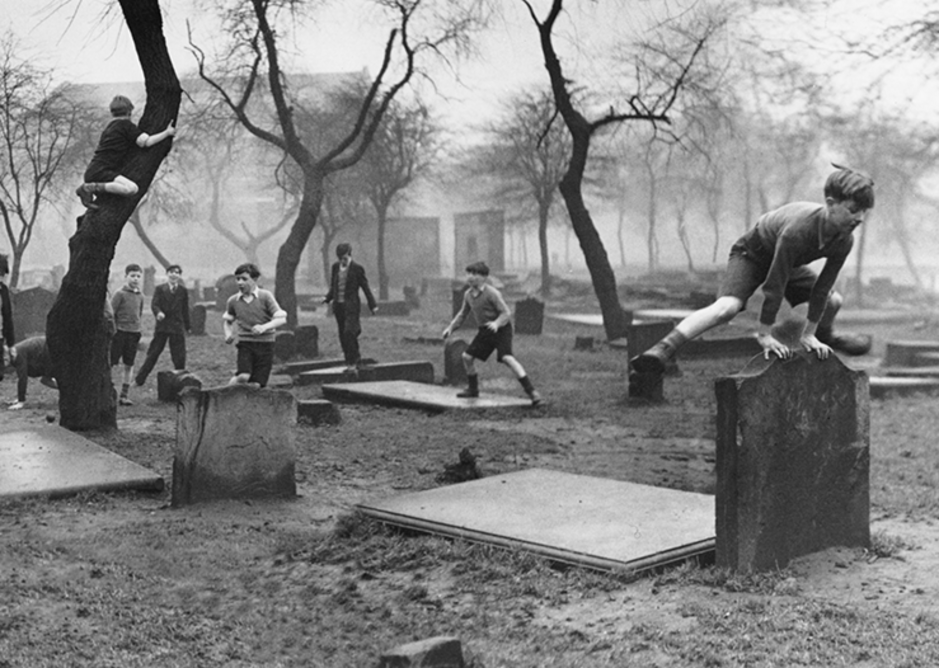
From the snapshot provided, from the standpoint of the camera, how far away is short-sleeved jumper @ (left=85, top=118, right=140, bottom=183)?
11344 millimetres

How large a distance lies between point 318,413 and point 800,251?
661 centimetres

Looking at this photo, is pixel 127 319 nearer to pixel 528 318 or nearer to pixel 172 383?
pixel 172 383

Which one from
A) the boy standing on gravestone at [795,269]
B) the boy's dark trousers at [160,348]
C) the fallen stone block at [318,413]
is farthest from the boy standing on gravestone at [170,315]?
the boy standing on gravestone at [795,269]

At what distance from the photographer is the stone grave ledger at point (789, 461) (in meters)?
6.41

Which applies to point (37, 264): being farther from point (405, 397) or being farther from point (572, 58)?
point (405, 397)

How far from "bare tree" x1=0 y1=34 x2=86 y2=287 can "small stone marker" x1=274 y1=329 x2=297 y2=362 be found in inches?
204

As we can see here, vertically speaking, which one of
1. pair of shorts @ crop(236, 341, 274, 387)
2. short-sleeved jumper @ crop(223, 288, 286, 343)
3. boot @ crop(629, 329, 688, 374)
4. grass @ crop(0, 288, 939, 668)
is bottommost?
grass @ crop(0, 288, 939, 668)

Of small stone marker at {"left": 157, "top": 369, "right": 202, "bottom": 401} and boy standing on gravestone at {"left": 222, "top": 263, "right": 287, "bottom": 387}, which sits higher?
boy standing on gravestone at {"left": 222, "top": 263, "right": 287, "bottom": 387}

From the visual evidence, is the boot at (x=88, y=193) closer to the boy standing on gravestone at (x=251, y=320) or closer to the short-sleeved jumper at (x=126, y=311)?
the boy standing on gravestone at (x=251, y=320)

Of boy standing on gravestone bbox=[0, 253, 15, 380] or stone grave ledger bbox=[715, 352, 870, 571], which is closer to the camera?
stone grave ledger bbox=[715, 352, 870, 571]

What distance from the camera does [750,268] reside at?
8.03 meters

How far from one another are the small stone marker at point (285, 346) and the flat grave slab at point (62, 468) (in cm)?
925

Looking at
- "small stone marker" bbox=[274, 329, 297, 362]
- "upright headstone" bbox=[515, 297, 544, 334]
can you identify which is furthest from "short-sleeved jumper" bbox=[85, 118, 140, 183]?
"upright headstone" bbox=[515, 297, 544, 334]

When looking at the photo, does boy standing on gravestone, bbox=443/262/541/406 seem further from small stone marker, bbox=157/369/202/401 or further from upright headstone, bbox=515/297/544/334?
upright headstone, bbox=515/297/544/334
